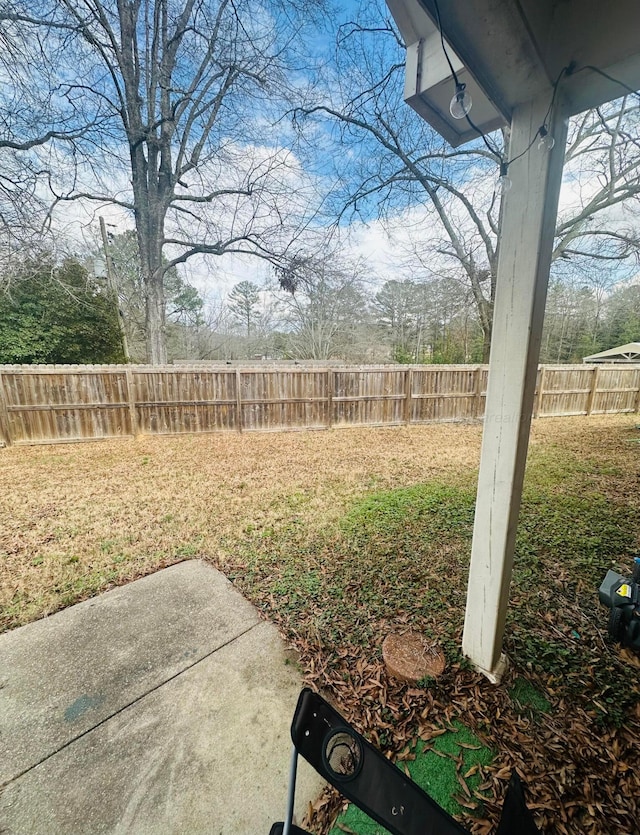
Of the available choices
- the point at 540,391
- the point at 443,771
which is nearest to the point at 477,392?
the point at 540,391

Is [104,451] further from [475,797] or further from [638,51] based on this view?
[638,51]

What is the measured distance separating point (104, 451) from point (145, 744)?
5699 mm

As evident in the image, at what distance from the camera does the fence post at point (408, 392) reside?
8.65 m

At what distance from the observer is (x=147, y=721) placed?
62.6 inches

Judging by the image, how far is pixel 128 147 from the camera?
8922 millimetres

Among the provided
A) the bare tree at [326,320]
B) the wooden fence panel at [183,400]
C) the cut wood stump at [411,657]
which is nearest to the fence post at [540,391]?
the wooden fence panel at [183,400]

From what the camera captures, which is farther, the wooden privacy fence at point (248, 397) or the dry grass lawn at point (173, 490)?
the wooden privacy fence at point (248, 397)

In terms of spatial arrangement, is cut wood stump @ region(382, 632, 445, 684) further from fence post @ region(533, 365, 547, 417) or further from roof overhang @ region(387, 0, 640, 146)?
fence post @ region(533, 365, 547, 417)

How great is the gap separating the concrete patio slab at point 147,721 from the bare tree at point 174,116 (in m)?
8.22

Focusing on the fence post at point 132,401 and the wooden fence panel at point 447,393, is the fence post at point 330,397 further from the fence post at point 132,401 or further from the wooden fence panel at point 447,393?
the fence post at point 132,401

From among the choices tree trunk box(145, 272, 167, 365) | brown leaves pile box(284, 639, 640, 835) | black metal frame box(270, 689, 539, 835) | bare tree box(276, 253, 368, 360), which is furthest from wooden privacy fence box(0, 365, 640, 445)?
bare tree box(276, 253, 368, 360)

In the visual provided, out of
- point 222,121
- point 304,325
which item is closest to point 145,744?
point 222,121

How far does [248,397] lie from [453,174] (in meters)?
8.38

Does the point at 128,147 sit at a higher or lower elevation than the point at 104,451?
higher
